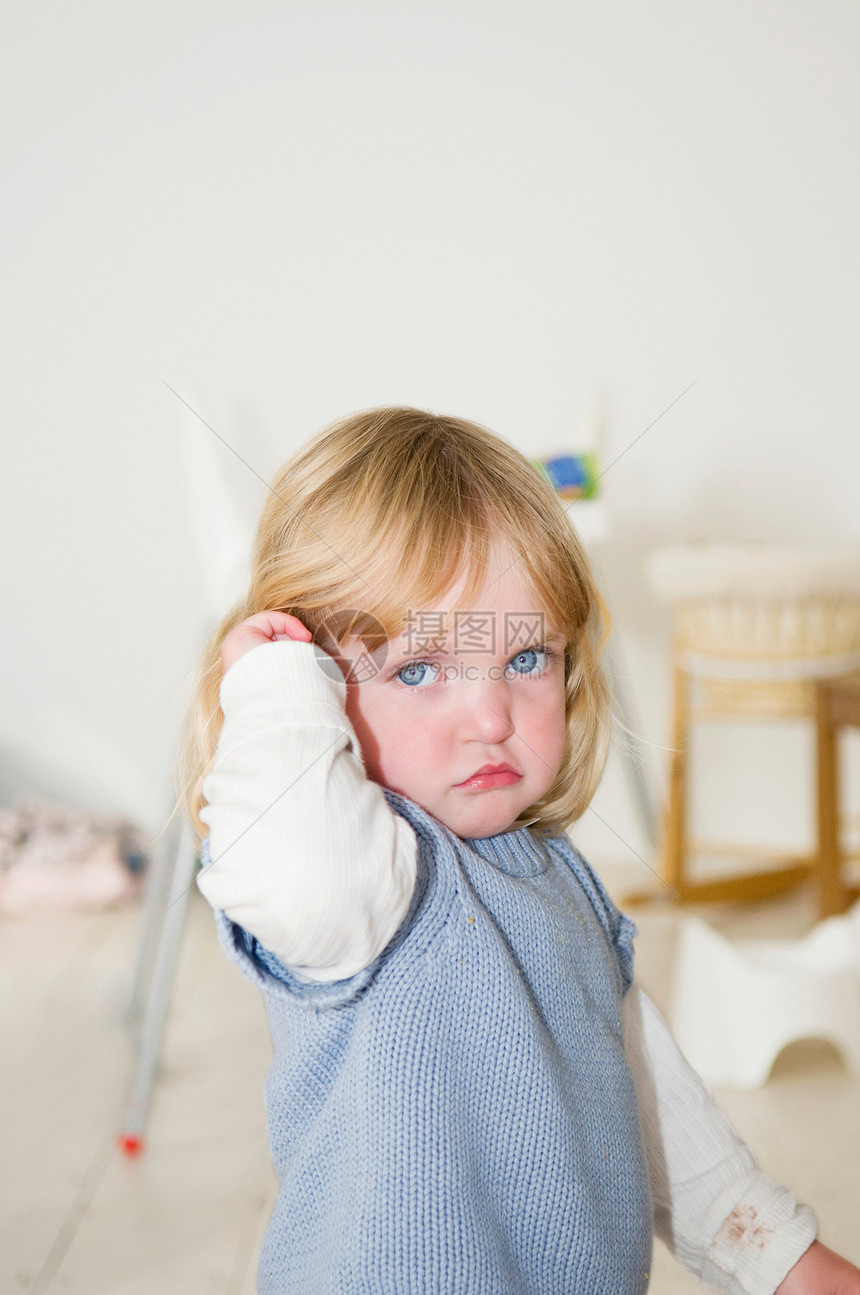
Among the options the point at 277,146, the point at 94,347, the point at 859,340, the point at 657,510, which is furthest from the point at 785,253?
the point at 94,347

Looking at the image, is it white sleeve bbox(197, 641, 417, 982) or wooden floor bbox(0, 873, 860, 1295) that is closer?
white sleeve bbox(197, 641, 417, 982)

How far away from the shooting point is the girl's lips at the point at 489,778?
1.15ft

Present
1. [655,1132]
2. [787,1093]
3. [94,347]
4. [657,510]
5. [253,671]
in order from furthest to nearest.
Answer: [657,510]
[94,347]
[787,1093]
[655,1132]
[253,671]

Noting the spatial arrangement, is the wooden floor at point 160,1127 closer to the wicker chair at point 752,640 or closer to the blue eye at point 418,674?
the wicker chair at point 752,640

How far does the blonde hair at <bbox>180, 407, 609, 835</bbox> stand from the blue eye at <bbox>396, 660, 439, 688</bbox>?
0.01 metres

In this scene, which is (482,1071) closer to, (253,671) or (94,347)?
(253,671)

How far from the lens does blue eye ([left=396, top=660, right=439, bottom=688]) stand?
0.34 meters

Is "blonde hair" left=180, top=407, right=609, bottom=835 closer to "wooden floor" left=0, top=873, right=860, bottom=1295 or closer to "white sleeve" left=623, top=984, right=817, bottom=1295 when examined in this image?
"white sleeve" left=623, top=984, right=817, bottom=1295

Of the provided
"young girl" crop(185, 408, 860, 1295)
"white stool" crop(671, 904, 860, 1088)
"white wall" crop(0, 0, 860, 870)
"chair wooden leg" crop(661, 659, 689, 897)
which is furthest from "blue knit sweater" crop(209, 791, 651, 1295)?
"chair wooden leg" crop(661, 659, 689, 897)

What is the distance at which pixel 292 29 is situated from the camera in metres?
1.06

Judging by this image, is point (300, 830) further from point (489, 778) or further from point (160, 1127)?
point (160, 1127)

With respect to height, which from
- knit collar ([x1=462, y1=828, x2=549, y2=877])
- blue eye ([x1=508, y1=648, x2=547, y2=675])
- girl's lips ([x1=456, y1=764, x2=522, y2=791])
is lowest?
knit collar ([x1=462, y1=828, x2=549, y2=877])

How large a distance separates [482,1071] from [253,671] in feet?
0.46

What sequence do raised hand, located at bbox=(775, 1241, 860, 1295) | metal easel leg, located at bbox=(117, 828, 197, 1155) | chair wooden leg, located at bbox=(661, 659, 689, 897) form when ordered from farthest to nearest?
chair wooden leg, located at bbox=(661, 659, 689, 897) → metal easel leg, located at bbox=(117, 828, 197, 1155) → raised hand, located at bbox=(775, 1241, 860, 1295)
